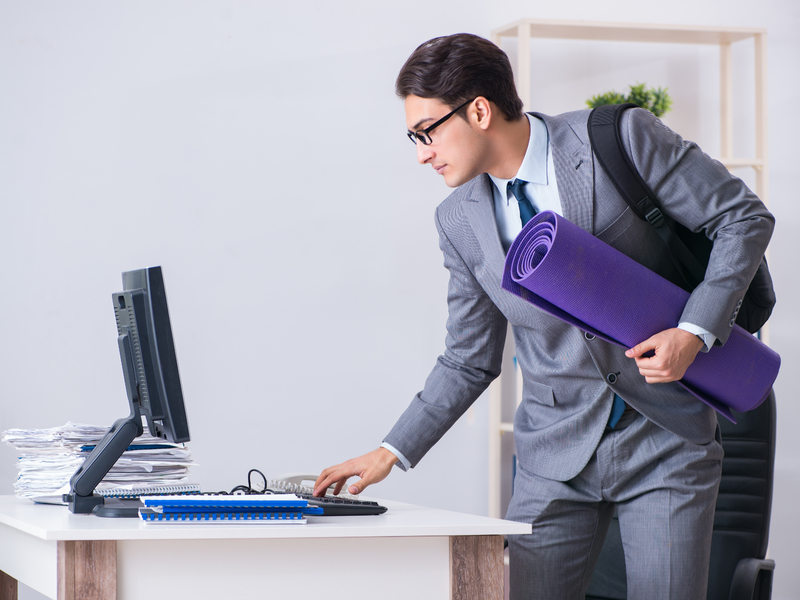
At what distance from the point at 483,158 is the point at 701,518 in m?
0.69

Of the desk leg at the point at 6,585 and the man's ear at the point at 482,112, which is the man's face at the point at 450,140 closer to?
the man's ear at the point at 482,112

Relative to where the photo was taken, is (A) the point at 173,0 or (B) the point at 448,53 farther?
(A) the point at 173,0

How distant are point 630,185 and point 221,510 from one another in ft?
2.57

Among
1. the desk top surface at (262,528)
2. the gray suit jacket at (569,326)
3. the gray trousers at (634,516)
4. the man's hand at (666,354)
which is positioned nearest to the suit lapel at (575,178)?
the gray suit jacket at (569,326)

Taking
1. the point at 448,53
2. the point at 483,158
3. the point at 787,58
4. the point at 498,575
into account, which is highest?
the point at 787,58

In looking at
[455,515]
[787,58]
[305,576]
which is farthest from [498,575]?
[787,58]

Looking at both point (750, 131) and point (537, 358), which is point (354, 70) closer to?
point (750, 131)

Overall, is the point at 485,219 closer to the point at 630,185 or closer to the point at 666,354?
the point at 630,185

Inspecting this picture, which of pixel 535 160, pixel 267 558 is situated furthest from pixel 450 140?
pixel 267 558

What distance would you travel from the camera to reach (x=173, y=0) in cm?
270

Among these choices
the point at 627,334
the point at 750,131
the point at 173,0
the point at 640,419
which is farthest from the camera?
the point at 750,131

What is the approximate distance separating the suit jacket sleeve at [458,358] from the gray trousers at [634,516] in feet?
0.73

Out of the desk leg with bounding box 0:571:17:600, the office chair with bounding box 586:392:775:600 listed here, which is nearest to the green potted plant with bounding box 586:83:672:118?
the office chair with bounding box 586:392:775:600

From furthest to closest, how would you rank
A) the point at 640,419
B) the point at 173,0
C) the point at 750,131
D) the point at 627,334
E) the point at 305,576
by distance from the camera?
the point at 750,131 → the point at 173,0 → the point at 640,419 → the point at 627,334 → the point at 305,576
